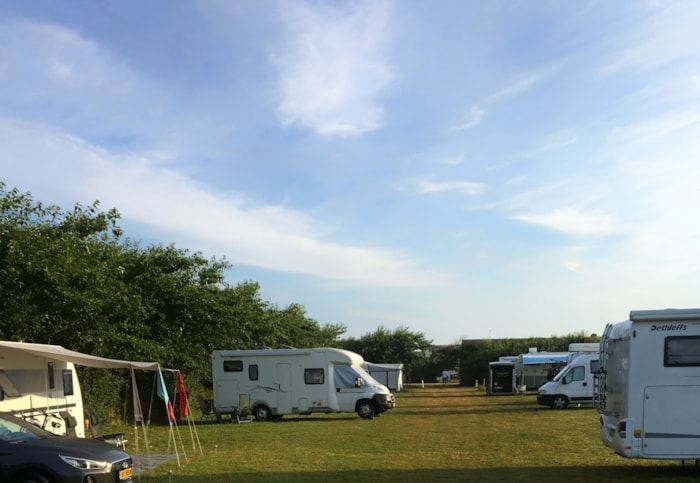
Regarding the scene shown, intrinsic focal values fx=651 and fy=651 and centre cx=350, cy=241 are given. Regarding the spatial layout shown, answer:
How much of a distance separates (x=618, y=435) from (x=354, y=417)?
582 inches

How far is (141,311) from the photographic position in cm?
1903

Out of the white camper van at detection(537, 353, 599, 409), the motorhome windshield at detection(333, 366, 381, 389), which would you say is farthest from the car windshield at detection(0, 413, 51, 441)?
the white camper van at detection(537, 353, 599, 409)

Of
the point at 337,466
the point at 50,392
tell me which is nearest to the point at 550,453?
the point at 337,466

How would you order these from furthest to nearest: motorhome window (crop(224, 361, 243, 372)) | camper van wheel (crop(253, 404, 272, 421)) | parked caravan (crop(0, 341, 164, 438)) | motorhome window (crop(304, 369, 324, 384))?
motorhome window (crop(224, 361, 243, 372)), camper van wheel (crop(253, 404, 272, 421)), motorhome window (crop(304, 369, 324, 384)), parked caravan (crop(0, 341, 164, 438))

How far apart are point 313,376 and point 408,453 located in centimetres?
988

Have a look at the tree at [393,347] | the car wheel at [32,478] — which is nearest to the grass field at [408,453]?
the car wheel at [32,478]

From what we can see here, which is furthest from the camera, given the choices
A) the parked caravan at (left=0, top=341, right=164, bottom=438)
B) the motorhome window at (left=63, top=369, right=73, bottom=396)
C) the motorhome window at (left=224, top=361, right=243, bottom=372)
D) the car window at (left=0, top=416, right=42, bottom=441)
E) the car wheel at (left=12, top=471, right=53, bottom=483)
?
the motorhome window at (left=224, top=361, right=243, bottom=372)

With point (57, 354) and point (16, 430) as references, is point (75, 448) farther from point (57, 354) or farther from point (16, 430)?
point (57, 354)

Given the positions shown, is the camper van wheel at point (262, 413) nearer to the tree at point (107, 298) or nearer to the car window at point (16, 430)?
the tree at point (107, 298)

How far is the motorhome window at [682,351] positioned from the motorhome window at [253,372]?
1592cm

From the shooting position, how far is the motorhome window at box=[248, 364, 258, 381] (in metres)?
23.4

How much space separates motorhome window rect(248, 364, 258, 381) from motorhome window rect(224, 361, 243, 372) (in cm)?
33

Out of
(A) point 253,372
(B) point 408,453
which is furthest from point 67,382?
(A) point 253,372

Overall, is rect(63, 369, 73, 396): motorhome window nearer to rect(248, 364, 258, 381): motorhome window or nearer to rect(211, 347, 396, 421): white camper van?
rect(211, 347, 396, 421): white camper van
